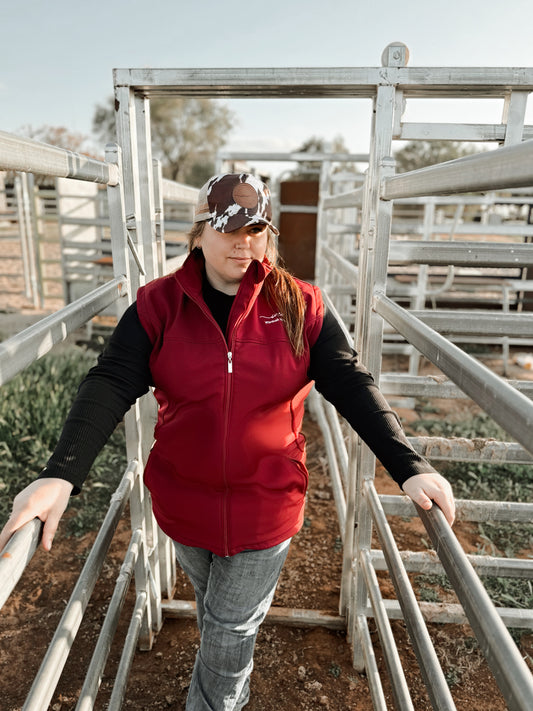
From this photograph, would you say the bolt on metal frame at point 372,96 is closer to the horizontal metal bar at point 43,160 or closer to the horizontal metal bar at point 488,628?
the horizontal metal bar at point 43,160

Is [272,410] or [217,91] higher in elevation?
[217,91]

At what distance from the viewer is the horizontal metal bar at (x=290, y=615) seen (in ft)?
8.36

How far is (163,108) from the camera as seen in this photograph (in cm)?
3225

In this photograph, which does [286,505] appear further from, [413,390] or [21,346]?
[21,346]

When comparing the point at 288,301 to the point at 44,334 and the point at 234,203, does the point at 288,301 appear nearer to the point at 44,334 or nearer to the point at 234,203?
the point at 234,203

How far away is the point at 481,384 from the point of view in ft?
3.00

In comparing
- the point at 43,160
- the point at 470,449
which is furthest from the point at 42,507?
the point at 470,449

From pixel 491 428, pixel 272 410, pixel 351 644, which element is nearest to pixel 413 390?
pixel 272 410

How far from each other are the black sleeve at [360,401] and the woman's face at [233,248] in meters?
0.28

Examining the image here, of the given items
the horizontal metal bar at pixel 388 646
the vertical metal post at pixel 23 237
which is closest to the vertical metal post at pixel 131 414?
the horizontal metal bar at pixel 388 646

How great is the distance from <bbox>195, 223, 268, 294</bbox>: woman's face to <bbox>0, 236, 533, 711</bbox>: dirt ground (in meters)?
1.64

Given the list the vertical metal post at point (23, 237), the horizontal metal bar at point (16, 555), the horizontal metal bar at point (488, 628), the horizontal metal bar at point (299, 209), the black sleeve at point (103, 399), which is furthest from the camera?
the vertical metal post at point (23, 237)

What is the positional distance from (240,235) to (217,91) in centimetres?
76

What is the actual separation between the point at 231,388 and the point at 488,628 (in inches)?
33.8
